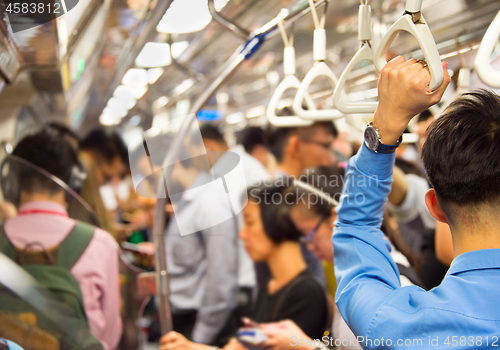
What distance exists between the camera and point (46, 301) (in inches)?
50.1

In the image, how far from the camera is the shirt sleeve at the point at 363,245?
2.27 feet

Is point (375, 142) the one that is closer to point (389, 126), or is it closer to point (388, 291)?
point (389, 126)

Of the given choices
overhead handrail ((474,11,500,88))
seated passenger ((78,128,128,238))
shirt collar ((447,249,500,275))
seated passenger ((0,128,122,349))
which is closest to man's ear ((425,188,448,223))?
shirt collar ((447,249,500,275))

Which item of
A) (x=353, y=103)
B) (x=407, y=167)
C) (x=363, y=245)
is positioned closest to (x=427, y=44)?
(x=353, y=103)

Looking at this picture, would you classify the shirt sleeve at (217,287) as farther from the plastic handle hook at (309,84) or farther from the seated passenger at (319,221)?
the plastic handle hook at (309,84)

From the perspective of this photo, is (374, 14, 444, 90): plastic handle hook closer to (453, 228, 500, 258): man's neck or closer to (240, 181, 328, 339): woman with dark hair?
(453, 228, 500, 258): man's neck

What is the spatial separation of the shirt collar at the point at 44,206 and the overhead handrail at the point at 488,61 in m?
1.37

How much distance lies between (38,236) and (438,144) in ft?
4.08

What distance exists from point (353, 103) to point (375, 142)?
165 mm

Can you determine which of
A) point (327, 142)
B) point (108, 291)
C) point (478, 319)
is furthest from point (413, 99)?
point (327, 142)

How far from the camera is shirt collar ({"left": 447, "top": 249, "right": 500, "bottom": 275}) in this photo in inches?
25.2

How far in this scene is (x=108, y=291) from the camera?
5.23 feet

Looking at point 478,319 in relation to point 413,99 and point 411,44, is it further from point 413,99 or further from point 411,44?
point 411,44

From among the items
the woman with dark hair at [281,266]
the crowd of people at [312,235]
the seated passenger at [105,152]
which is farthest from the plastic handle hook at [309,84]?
the seated passenger at [105,152]
